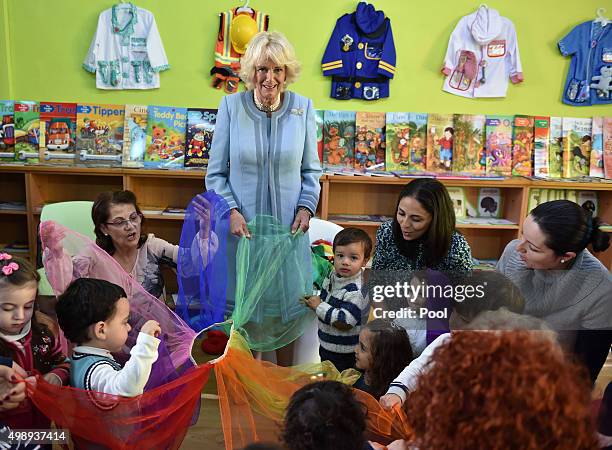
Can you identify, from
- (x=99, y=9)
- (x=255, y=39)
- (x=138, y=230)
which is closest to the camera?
(x=255, y=39)

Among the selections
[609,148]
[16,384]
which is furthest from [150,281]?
[609,148]

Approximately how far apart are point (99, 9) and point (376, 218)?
2432mm

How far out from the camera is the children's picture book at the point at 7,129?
373 centimetres

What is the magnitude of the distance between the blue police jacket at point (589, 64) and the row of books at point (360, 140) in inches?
7.0

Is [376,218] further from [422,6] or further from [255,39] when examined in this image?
[255,39]

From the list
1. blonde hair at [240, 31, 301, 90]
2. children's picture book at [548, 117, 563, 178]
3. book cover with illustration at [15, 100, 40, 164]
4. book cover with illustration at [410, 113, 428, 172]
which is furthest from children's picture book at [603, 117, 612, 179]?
book cover with illustration at [15, 100, 40, 164]

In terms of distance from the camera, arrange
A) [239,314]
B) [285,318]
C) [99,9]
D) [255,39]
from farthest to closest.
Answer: [99,9] < [255,39] < [285,318] < [239,314]

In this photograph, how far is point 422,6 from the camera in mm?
3852

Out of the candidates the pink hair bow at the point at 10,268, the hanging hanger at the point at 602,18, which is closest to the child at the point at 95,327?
the pink hair bow at the point at 10,268

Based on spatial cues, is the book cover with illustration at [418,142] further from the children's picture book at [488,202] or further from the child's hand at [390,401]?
the child's hand at [390,401]

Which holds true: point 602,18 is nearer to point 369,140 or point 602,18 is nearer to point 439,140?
point 439,140

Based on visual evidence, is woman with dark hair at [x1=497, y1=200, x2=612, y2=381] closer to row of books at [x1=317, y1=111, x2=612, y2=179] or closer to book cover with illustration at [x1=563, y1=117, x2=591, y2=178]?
row of books at [x1=317, y1=111, x2=612, y2=179]

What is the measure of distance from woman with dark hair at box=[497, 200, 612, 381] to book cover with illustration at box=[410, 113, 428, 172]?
2288 millimetres

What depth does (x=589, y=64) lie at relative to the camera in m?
3.91
